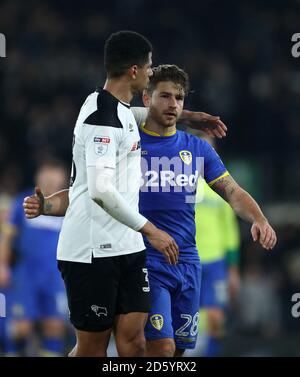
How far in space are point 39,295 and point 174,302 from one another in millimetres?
4017

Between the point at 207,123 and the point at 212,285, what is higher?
the point at 207,123

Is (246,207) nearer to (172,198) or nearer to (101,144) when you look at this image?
(172,198)

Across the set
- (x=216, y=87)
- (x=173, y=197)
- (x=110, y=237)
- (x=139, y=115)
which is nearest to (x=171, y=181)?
(x=173, y=197)

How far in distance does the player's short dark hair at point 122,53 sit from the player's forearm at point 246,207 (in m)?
1.08

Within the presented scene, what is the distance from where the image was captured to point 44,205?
251 inches

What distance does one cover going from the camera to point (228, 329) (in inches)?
501

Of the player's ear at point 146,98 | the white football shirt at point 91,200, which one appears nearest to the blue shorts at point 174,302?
the white football shirt at point 91,200

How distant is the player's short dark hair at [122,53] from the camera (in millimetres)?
6094

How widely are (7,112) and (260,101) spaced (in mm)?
4050

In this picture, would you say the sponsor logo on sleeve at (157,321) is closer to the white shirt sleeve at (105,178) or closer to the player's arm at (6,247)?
the white shirt sleeve at (105,178)

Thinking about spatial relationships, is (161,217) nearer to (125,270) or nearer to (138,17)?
(125,270)

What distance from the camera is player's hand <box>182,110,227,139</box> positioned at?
268 inches

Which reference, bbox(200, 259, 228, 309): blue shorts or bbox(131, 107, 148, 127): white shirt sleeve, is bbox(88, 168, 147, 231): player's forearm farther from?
bbox(200, 259, 228, 309): blue shorts
